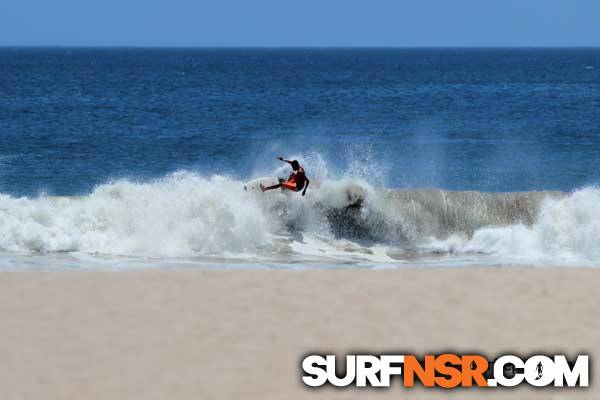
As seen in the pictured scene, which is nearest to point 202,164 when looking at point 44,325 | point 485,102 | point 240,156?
point 240,156

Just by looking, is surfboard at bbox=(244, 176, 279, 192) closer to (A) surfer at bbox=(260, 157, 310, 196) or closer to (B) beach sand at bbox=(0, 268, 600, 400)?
(A) surfer at bbox=(260, 157, 310, 196)

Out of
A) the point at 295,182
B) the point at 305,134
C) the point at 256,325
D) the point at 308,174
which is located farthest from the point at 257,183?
the point at 305,134

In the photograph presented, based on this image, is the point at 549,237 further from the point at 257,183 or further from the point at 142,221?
the point at 142,221

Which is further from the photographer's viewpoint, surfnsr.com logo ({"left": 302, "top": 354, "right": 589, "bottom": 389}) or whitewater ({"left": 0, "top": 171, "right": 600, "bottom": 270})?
whitewater ({"left": 0, "top": 171, "right": 600, "bottom": 270})

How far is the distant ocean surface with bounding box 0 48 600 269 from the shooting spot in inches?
674

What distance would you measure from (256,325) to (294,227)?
26.4ft

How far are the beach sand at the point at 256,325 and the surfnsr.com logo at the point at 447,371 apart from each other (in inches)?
6.9

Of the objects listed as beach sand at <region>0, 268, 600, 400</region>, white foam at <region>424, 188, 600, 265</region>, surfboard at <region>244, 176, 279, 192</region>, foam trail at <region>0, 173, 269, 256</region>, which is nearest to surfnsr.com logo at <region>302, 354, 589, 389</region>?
beach sand at <region>0, 268, 600, 400</region>

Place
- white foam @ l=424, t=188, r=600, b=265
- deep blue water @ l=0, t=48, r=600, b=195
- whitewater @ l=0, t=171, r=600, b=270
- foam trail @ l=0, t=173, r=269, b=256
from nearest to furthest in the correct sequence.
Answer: whitewater @ l=0, t=171, r=600, b=270
foam trail @ l=0, t=173, r=269, b=256
white foam @ l=424, t=188, r=600, b=265
deep blue water @ l=0, t=48, r=600, b=195

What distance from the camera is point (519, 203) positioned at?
66.2ft

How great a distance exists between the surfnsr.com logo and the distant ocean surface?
20.8 feet

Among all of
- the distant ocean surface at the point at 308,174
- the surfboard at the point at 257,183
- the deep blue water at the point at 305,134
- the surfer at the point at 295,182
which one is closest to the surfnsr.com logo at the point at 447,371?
the distant ocean surface at the point at 308,174

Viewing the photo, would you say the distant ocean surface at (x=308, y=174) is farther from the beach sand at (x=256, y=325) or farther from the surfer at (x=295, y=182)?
the beach sand at (x=256, y=325)

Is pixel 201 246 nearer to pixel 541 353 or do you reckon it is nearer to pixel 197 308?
pixel 197 308
